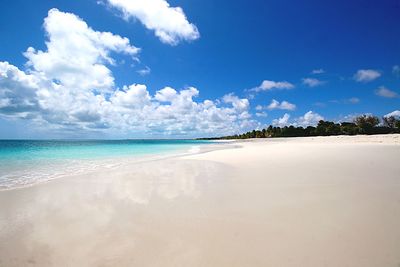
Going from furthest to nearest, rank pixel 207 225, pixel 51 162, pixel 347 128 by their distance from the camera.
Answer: pixel 347 128, pixel 51 162, pixel 207 225

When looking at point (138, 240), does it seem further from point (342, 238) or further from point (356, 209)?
point (356, 209)

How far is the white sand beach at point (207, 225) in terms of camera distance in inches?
96.1

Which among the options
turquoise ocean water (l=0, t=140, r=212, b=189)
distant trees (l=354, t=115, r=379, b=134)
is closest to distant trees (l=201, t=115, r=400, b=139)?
distant trees (l=354, t=115, r=379, b=134)

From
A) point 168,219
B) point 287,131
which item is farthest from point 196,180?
point 287,131

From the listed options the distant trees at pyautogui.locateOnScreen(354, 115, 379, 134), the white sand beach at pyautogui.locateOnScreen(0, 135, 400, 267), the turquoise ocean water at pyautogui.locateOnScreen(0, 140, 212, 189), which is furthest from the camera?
the distant trees at pyautogui.locateOnScreen(354, 115, 379, 134)

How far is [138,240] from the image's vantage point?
2867 millimetres

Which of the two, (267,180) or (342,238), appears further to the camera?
(267,180)

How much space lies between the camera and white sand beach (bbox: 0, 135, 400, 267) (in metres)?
2.44

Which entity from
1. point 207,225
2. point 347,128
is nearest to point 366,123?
point 347,128

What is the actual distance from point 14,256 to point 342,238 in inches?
169

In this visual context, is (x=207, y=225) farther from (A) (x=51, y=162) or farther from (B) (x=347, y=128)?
(B) (x=347, y=128)

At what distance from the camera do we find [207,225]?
3.28m

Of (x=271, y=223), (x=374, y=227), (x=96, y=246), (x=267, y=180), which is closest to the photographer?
(x=96, y=246)

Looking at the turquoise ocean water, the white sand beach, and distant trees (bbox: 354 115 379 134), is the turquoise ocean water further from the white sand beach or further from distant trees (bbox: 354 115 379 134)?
distant trees (bbox: 354 115 379 134)
